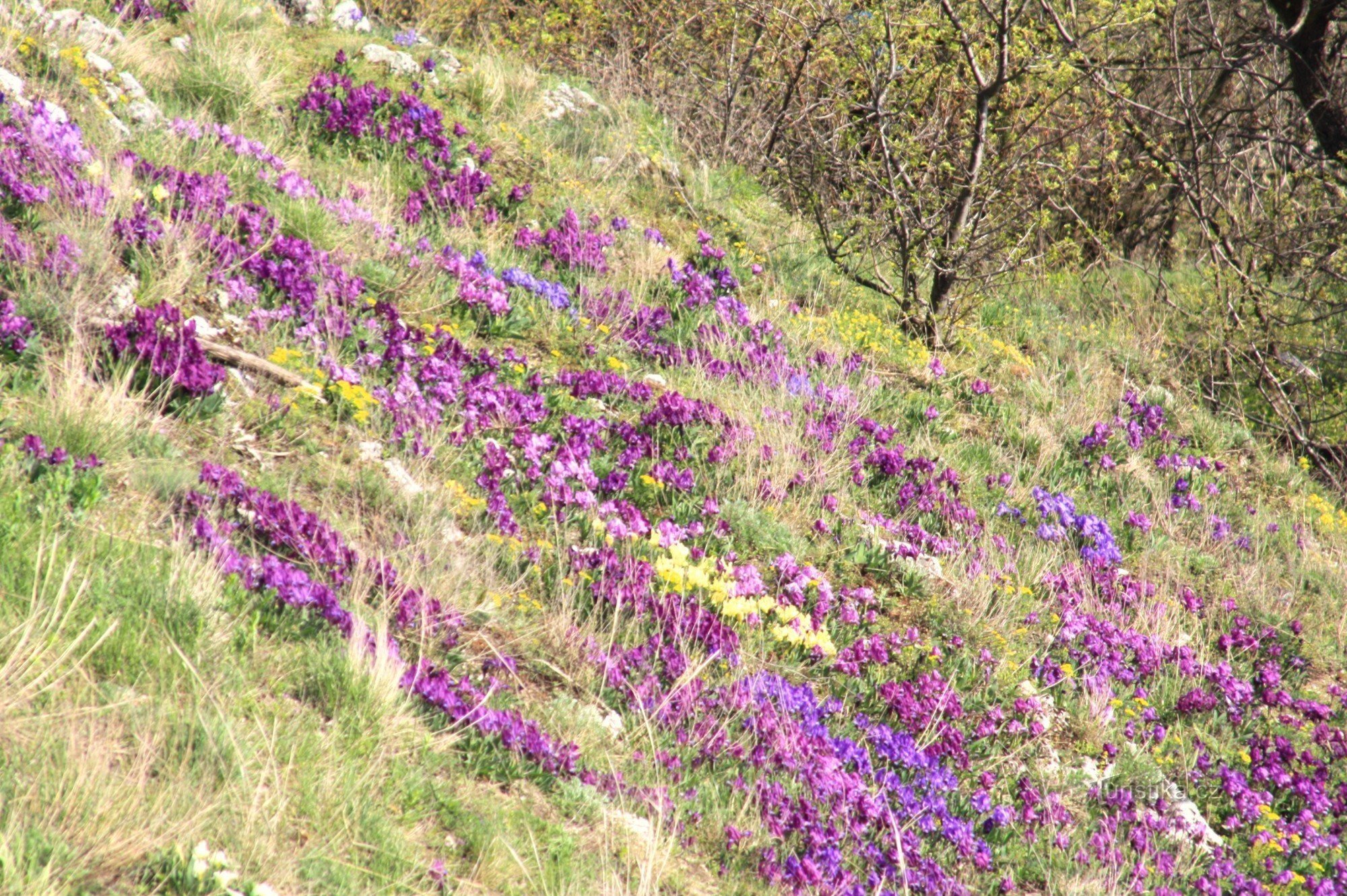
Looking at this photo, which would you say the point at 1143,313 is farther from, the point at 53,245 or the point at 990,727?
the point at 53,245

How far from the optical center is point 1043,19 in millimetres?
9453

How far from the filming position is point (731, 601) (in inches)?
172

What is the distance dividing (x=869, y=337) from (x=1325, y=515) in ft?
11.8

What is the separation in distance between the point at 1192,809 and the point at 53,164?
582cm

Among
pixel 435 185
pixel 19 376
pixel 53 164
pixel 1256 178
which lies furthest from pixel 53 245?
pixel 1256 178

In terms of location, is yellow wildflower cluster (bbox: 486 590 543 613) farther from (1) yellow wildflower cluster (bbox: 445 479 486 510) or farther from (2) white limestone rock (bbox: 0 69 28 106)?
(2) white limestone rock (bbox: 0 69 28 106)

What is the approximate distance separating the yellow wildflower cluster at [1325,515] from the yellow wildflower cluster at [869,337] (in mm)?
3082

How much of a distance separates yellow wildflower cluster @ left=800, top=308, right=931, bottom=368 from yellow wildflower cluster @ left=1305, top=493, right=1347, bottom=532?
3082 millimetres

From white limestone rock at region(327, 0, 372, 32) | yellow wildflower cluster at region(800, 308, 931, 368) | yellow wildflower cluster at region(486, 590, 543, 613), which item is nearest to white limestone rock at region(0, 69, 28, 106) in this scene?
white limestone rock at region(327, 0, 372, 32)

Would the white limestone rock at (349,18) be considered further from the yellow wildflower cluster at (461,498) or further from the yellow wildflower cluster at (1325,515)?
the yellow wildflower cluster at (1325,515)

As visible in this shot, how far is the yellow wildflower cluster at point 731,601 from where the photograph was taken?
14.4 feet

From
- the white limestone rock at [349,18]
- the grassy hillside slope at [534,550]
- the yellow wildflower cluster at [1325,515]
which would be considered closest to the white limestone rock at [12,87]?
the grassy hillside slope at [534,550]

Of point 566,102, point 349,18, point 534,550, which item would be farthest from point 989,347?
point 349,18

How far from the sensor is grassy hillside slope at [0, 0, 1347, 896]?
9.34ft
